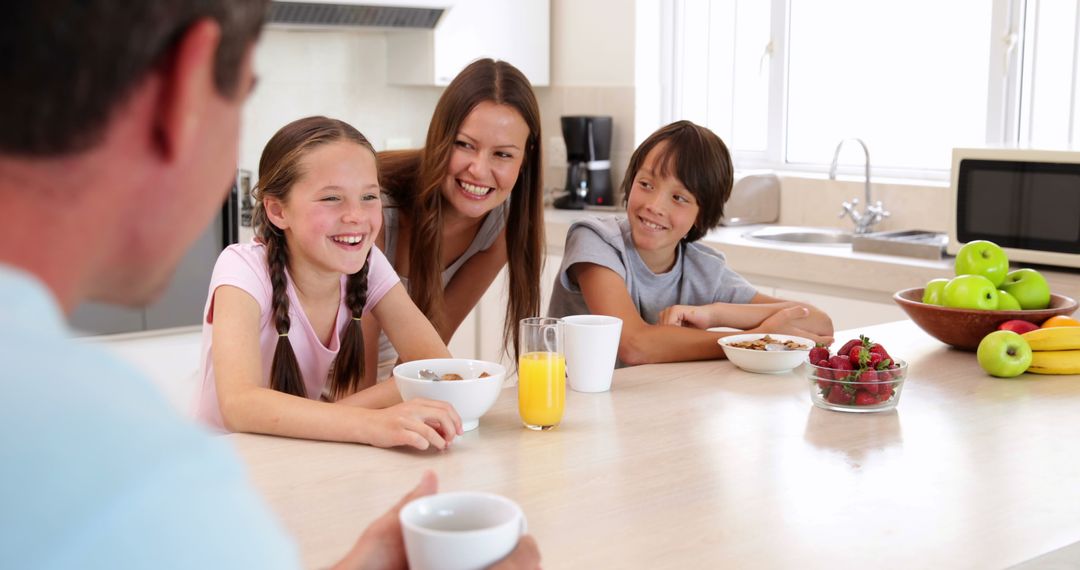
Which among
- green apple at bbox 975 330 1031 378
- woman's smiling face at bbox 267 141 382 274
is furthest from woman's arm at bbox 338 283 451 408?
green apple at bbox 975 330 1031 378

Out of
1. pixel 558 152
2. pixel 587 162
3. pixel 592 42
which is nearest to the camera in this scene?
pixel 587 162

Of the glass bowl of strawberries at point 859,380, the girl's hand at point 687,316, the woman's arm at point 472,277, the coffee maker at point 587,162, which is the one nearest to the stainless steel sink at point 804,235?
the coffee maker at point 587,162

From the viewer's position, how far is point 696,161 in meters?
2.23

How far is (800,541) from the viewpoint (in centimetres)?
112

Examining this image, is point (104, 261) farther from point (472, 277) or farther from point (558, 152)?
point (558, 152)

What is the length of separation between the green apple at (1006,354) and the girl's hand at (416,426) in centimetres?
94

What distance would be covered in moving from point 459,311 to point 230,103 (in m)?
1.91

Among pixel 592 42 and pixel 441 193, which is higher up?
pixel 592 42

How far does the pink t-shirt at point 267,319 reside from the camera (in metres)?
1.76

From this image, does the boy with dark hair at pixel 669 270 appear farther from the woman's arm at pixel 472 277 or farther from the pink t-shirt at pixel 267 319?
the pink t-shirt at pixel 267 319

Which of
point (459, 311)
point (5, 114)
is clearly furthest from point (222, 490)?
point (459, 311)

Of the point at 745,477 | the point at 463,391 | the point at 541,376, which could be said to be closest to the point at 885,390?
the point at 745,477

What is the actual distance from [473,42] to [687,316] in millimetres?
2482

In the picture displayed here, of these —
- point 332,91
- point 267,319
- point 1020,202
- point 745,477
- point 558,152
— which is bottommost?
point 745,477
